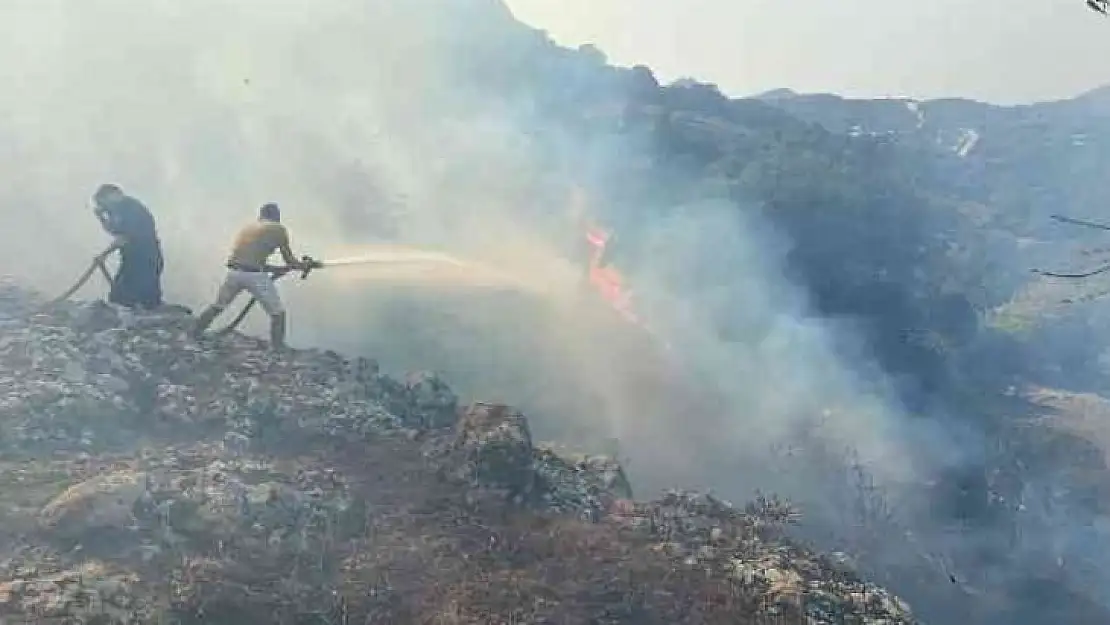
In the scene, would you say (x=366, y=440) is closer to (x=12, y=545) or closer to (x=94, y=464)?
(x=94, y=464)

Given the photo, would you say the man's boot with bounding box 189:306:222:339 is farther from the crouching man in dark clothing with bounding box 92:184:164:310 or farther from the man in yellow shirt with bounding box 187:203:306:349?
the crouching man in dark clothing with bounding box 92:184:164:310

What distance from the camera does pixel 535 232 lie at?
24344mm

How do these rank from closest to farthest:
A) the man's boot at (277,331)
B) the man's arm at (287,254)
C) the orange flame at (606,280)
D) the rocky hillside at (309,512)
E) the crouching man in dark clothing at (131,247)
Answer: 1. the rocky hillside at (309,512)
2. the man's arm at (287,254)
3. the crouching man in dark clothing at (131,247)
4. the man's boot at (277,331)
5. the orange flame at (606,280)

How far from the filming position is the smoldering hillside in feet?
54.7

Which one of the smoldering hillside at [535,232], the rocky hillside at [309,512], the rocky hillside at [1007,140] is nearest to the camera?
the rocky hillside at [309,512]

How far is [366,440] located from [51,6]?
17144mm

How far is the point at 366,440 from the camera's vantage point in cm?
1063

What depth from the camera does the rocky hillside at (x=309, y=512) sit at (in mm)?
7594

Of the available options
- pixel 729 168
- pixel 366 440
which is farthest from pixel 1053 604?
pixel 729 168

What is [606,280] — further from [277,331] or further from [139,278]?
[139,278]

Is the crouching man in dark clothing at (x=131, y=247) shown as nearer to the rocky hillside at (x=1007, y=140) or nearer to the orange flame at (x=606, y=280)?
the orange flame at (x=606, y=280)

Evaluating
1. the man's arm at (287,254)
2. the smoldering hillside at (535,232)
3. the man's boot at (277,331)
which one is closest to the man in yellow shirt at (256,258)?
the man's arm at (287,254)

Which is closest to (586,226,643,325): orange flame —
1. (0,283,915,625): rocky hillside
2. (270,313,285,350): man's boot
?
(0,283,915,625): rocky hillside

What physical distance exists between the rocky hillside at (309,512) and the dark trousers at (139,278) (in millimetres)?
278
